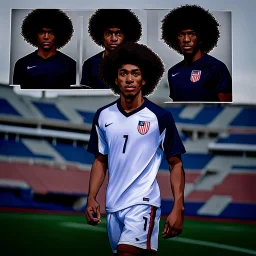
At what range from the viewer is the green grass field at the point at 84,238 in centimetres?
272

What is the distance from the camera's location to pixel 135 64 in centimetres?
252

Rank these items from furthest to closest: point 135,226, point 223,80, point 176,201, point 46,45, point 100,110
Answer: point 46,45, point 223,80, point 100,110, point 176,201, point 135,226

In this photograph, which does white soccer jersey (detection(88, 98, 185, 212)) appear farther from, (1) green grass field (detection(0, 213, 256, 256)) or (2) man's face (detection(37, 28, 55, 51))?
(2) man's face (detection(37, 28, 55, 51))

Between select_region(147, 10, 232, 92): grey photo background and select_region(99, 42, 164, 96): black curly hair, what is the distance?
7 cm

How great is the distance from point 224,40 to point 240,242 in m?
1.28

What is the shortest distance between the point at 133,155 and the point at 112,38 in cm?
87

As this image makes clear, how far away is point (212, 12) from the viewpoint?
9.38ft

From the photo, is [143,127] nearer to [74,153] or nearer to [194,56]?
[74,153]

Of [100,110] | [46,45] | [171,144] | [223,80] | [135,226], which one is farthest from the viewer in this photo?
[46,45]

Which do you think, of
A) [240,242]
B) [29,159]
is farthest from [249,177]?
[29,159]

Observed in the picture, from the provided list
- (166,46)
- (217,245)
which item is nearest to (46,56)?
(166,46)

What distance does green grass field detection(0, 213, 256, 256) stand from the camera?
272 cm

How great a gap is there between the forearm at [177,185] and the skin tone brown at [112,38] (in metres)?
0.91

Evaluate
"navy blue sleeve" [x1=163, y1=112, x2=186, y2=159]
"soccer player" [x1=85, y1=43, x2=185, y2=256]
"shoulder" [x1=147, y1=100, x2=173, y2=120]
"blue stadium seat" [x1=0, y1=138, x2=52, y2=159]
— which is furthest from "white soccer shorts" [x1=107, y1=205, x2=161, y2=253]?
"blue stadium seat" [x1=0, y1=138, x2=52, y2=159]
